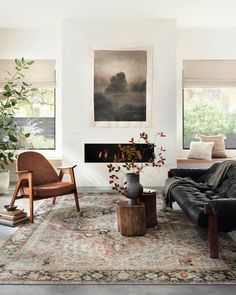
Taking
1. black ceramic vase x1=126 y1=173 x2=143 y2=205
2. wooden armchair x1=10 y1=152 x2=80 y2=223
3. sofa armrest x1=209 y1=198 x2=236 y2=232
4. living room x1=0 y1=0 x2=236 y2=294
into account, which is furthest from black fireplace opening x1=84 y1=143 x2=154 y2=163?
sofa armrest x1=209 y1=198 x2=236 y2=232

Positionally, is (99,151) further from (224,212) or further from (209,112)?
(224,212)

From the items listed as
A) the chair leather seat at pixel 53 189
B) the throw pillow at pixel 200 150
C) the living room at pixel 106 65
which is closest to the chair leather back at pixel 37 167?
the chair leather seat at pixel 53 189

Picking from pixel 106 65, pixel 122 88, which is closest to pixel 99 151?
pixel 122 88

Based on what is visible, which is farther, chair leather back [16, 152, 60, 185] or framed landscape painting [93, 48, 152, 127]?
framed landscape painting [93, 48, 152, 127]

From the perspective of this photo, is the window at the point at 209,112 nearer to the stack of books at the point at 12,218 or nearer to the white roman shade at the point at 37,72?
the white roman shade at the point at 37,72

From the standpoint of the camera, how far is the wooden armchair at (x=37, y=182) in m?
4.17

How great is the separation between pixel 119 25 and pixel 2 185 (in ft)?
12.1

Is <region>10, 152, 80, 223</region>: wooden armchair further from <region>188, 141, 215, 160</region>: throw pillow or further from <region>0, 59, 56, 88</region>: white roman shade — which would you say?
<region>188, 141, 215, 160</region>: throw pillow

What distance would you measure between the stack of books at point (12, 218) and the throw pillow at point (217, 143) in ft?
13.9

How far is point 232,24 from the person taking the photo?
690 centimetres

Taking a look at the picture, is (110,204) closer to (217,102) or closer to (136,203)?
(136,203)

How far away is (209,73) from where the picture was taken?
7.19m

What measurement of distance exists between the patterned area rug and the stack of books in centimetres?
12

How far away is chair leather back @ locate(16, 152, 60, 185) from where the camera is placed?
15.4 feet
